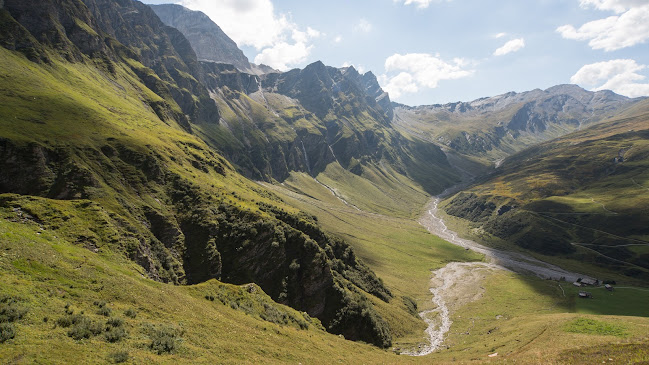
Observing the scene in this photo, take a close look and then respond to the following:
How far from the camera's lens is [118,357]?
999 inches

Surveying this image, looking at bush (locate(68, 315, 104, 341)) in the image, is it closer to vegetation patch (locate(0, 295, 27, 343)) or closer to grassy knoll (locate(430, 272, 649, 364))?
vegetation patch (locate(0, 295, 27, 343))

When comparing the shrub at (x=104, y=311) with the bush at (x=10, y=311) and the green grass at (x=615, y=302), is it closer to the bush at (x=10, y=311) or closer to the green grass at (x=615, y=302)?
the bush at (x=10, y=311)

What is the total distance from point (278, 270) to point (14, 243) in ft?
197

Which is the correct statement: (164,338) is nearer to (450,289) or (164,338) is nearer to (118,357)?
(118,357)

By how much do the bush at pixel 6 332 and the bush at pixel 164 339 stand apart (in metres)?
10.1

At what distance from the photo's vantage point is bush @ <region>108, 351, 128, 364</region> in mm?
25203

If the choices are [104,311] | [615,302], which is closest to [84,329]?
[104,311]

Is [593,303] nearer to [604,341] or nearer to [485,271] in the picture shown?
[485,271]

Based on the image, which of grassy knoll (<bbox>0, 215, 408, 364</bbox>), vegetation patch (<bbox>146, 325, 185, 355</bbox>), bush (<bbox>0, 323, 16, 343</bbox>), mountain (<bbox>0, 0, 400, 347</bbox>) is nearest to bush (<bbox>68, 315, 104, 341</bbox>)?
grassy knoll (<bbox>0, 215, 408, 364</bbox>)

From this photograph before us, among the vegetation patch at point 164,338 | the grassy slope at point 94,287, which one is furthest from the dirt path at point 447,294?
the vegetation patch at point 164,338

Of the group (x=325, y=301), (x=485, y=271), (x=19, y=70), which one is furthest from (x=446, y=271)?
(x=19, y=70)

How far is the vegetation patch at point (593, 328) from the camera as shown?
179ft

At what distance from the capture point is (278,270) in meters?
88.9

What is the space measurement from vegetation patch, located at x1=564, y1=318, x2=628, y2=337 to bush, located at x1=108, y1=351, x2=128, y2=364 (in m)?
70.2
